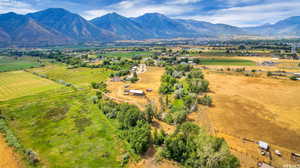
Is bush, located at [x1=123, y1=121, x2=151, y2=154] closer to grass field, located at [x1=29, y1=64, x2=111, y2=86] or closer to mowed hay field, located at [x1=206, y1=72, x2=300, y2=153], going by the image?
mowed hay field, located at [x1=206, y1=72, x2=300, y2=153]

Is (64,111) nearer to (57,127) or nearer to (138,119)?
(57,127)

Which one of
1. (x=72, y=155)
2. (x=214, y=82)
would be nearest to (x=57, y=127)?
(x=72, y=155)

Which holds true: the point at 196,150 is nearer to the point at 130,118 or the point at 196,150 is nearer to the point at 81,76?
the point at 130,118

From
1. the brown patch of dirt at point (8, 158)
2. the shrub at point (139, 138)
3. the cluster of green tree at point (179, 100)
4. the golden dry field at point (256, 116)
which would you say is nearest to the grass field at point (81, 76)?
the cluster of green tree at point (179, 100)

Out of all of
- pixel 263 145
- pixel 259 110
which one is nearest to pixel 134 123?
pixel 263 145

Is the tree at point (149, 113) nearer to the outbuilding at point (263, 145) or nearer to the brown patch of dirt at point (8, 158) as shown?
the outbuilding at point (263, 145)

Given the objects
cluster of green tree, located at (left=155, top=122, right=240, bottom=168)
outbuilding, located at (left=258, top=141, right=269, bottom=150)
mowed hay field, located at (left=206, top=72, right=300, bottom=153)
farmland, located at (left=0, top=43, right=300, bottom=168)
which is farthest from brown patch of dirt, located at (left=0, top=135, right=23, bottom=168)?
outbuilding, located at (left=258, top=141, right=269, bottom=150)
